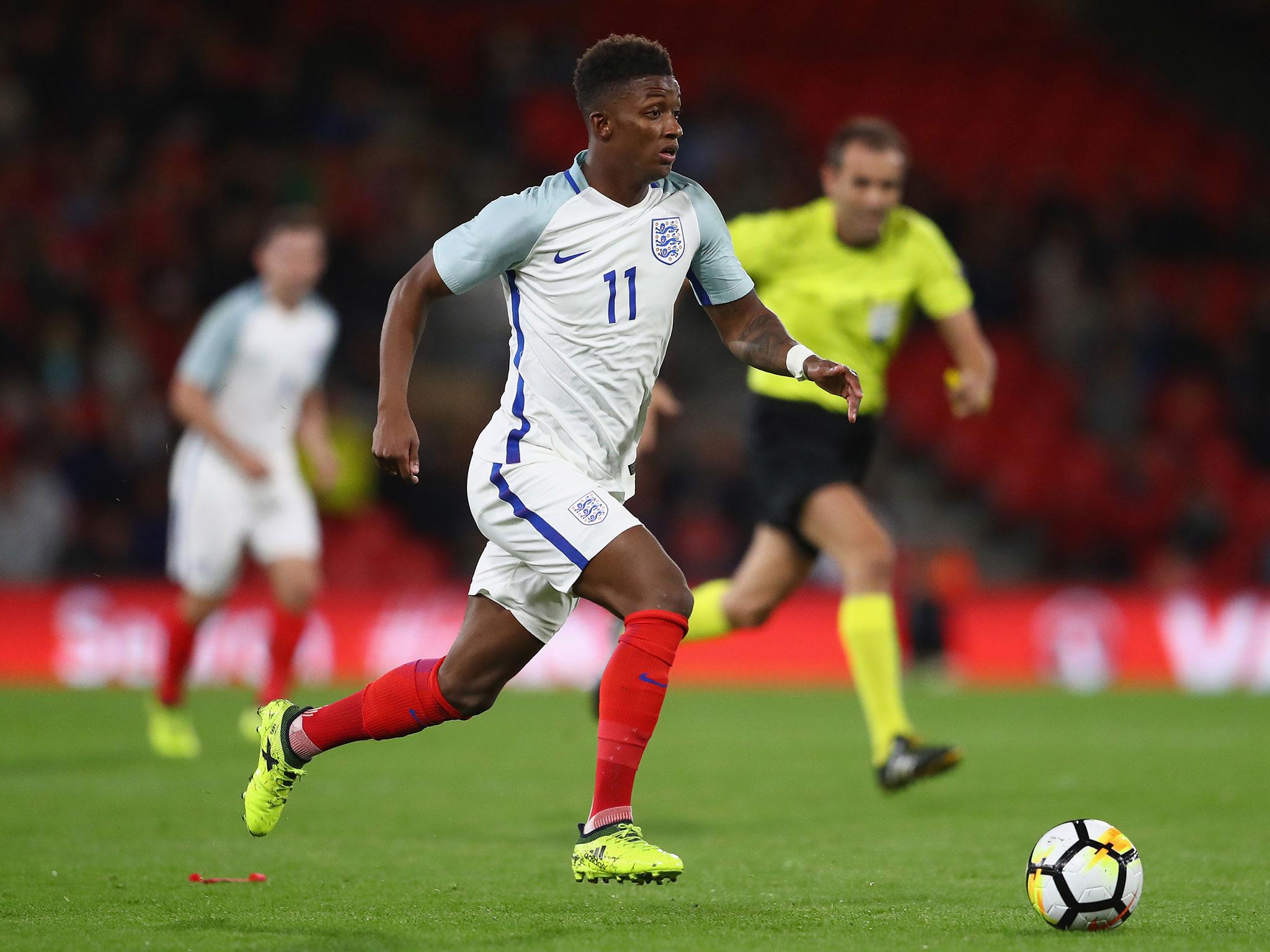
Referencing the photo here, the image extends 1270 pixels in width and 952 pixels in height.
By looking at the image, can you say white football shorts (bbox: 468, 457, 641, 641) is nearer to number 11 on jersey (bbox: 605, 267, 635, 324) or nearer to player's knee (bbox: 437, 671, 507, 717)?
player's knee (bbox: 437, 671, 507, 717)

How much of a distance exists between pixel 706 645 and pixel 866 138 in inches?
288

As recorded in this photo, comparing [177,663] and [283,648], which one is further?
[177,663]

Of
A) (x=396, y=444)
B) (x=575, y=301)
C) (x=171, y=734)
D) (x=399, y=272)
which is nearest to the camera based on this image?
(x=396, y=444)

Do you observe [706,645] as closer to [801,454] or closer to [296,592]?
[296,592]

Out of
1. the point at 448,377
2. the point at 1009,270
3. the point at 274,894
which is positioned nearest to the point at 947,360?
the point at 1009,270

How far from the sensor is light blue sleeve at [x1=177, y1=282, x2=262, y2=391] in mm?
8688

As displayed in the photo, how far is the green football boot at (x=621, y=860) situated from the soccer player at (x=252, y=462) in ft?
15.6

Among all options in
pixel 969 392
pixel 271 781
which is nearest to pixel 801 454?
pixel 969 392

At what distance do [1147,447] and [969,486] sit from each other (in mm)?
1754

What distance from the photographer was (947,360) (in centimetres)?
1731

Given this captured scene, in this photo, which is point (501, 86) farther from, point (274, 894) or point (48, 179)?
point (274, 894)

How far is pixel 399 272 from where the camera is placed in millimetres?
15766

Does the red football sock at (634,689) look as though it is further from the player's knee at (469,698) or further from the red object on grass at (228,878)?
Result: the red object on grass at (228,878)

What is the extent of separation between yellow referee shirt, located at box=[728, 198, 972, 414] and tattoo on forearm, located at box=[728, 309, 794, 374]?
2.21m
